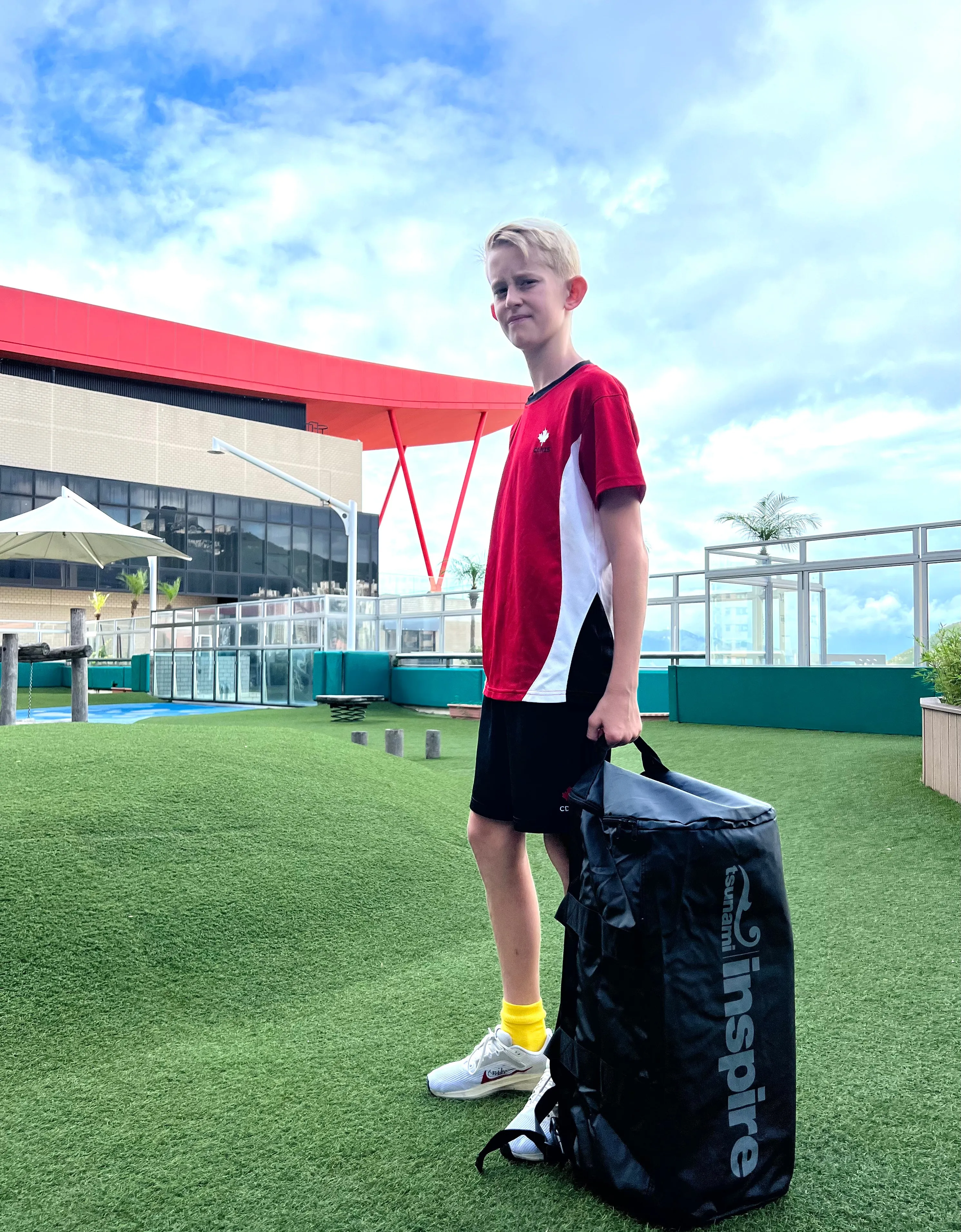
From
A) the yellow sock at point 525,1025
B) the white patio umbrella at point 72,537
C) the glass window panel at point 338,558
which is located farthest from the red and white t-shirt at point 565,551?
the glass window panel at point 338,558

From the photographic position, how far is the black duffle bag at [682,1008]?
5.06 feet

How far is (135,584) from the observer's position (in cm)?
3544

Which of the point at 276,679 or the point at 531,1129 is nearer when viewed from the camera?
the point at 531,1129

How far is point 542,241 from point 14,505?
34687mm

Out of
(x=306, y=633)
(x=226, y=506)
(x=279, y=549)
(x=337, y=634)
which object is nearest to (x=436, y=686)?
(x=337, y=634)

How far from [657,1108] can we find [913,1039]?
50.4 inches

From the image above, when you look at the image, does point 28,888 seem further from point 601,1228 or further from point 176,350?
point 176,350

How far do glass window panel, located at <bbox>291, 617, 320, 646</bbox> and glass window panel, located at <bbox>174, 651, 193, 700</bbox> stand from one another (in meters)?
5.06

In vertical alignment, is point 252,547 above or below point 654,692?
above

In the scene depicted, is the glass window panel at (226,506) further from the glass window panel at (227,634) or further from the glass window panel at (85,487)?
the glass window panel at (227,634)

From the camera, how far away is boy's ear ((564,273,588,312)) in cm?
215

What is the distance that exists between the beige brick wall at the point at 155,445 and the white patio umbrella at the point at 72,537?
1888 centimetres

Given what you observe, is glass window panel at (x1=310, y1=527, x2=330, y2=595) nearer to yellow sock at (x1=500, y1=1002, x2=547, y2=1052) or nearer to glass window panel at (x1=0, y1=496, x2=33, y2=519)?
glass window panel at (x1=0, y1=496, x2=33, y2=519)

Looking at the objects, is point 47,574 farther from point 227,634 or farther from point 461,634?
point 461,634
